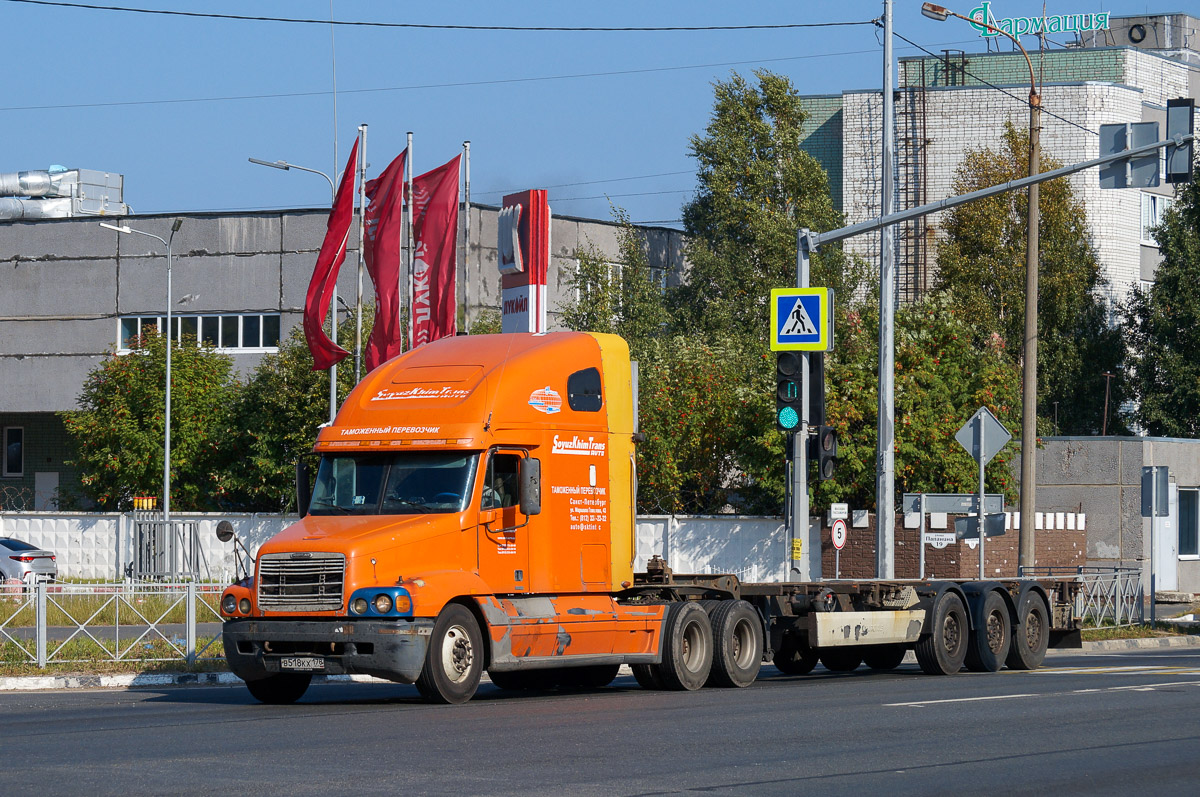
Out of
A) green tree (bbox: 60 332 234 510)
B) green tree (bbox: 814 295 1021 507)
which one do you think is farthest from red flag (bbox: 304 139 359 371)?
green tree (bbox: 60 332 234 510)

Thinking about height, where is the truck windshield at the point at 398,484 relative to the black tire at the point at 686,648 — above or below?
above

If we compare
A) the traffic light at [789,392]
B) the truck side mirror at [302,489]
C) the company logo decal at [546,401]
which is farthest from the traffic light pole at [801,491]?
Result: the truck side mirror at [302,489]

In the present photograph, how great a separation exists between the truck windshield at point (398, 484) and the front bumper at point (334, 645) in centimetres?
123

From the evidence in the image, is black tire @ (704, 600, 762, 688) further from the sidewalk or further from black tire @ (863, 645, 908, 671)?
the sidewalk

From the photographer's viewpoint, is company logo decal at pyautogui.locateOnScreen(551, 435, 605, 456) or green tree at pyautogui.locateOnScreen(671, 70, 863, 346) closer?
company logo decal at pyautogui.locateOnScreen(551, 435, 605, 456)

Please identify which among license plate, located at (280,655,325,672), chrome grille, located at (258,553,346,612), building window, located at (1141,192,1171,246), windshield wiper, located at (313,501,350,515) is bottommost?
license plate, located at (280,655,325,672)

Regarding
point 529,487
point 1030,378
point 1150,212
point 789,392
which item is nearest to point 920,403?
point 1030,378

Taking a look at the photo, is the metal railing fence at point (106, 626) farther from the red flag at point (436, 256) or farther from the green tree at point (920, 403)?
the green tree at point (920, 403)

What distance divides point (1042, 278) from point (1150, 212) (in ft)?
43.4

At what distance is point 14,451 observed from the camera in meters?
60.7

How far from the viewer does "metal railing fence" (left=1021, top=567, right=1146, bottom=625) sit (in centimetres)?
2847

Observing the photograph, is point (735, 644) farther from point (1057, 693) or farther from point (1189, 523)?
point (1189, 523)

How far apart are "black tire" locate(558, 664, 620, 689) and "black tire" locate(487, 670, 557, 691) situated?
13cm

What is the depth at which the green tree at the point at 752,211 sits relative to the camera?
5216 cm
